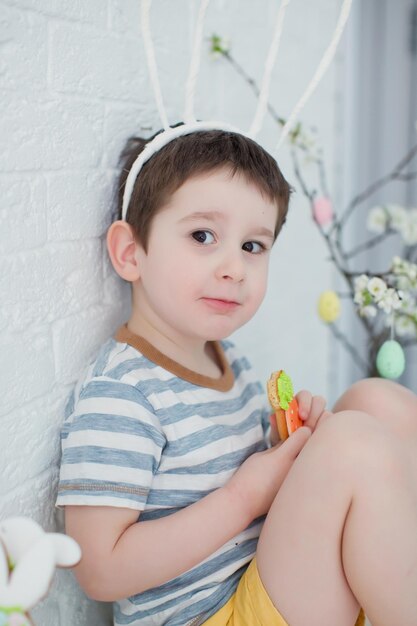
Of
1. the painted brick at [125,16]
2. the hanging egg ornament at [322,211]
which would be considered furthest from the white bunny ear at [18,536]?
the hanging egg ornament at [322,211]

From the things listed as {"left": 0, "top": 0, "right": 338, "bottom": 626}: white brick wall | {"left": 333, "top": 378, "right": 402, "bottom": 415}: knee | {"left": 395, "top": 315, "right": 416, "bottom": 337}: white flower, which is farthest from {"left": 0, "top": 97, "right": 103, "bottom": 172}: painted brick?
{"left": 395, "top": 315, "right": 416, "bottom": 337}: white flower

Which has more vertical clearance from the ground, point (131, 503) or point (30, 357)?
point (30, 357)

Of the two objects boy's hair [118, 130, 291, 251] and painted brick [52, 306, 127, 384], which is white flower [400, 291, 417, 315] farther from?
painted brick [52, 306, 127, 384]

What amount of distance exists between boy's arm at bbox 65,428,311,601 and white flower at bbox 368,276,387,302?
415mm

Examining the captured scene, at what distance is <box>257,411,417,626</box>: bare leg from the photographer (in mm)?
823

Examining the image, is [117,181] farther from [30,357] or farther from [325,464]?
[325,464]

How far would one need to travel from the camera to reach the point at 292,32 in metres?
1.62

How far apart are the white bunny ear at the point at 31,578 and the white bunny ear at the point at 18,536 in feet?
0.09

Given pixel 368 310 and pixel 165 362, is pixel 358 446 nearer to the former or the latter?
pixel 165 362

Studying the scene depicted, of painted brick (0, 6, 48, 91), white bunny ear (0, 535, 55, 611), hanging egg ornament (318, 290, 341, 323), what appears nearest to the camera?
white bunny ear (0, 535, 55, 611)

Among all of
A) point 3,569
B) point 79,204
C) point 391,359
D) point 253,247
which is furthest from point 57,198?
point 391,359

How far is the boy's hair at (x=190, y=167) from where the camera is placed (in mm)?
979

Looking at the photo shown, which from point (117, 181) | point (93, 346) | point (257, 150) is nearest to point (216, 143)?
point (257, 150)

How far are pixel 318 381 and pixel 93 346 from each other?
94 centimetres
